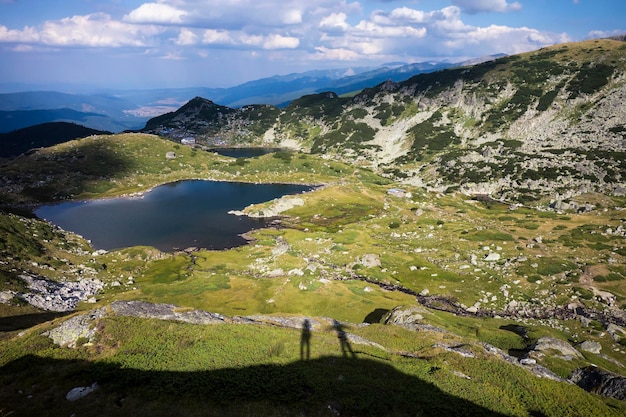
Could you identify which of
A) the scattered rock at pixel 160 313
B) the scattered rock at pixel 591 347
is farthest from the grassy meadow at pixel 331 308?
the scattered rock at pixel 591 347

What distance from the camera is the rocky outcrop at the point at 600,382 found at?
88.9 feet

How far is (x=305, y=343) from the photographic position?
2923 centimetres

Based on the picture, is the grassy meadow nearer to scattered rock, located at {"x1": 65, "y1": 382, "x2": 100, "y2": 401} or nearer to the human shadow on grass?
the human shadow on grass

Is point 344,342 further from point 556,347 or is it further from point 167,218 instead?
point 167,218

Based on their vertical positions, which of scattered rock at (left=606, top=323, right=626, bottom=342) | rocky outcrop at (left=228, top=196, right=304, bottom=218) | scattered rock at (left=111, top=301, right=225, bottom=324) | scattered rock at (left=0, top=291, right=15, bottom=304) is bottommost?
rocky outcrop at (left=228, top=196, right=304, bottom=218)

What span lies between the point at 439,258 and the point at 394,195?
7873 centimetres

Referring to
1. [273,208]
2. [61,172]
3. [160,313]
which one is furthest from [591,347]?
[61,172]

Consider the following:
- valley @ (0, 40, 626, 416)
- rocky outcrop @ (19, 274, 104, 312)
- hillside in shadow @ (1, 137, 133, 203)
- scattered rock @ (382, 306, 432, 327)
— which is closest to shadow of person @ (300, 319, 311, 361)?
valley @ (0, 40, 626, 416)

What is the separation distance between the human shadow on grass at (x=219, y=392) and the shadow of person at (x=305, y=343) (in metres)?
1.66

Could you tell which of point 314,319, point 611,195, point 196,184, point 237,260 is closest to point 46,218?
point 196,184

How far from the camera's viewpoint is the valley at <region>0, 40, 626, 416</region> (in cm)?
2284

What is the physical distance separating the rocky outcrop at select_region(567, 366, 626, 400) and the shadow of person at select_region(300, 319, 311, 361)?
22993 mm

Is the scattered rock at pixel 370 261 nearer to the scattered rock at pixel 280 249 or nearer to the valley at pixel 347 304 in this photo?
the valley at pixel 347 304

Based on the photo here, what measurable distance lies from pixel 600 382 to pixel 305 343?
79.3 feet
